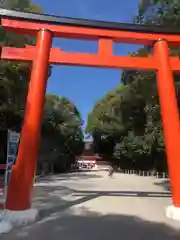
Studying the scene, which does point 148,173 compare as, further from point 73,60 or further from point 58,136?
point 73,60

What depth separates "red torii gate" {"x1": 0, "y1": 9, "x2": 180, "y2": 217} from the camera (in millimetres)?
8805

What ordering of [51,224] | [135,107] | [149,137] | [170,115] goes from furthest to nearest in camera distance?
[135,107]
[149,137]
[170,115]
[51,224]

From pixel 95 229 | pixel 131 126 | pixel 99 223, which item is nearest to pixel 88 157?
pixel 131 126

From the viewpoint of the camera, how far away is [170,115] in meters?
9.73

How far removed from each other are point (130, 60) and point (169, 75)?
52.4 inches

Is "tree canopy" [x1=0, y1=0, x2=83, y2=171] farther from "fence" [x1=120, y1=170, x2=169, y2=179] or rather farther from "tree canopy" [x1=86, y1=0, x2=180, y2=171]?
"fence" [x1=120, y1=170, x2=169, y2=179]

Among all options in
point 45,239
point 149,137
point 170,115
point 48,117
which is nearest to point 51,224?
point 45,239

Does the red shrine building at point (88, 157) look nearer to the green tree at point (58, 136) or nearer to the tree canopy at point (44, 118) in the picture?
the tree canopy at point (44, 118)

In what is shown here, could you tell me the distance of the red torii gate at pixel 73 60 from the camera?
8805 mm

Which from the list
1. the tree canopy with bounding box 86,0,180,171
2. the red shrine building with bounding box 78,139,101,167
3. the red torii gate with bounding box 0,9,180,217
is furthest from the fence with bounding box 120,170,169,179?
the red torii gate with bounding box 0,9,180,217

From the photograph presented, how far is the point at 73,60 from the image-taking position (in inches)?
401

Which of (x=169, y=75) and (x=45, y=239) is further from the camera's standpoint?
(x=169, y=75)

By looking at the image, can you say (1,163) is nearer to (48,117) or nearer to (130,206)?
(48,117)

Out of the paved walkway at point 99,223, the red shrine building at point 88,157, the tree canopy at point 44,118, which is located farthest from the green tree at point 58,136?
the paved walkway at point 99,223
